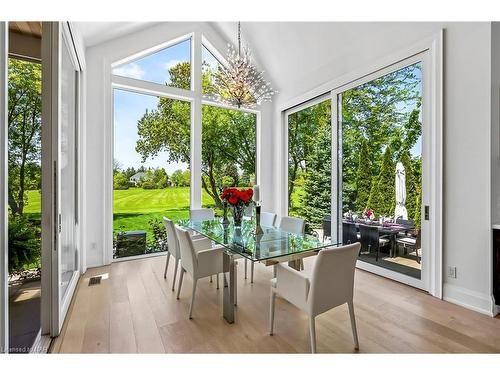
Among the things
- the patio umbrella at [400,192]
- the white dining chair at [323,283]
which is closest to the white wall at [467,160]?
the patio umbrella at [400,192]

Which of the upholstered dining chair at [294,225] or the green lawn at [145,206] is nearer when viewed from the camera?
the upholstered dining chair at [294,225]

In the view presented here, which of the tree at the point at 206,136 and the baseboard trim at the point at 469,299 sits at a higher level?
the tree at the point at 206,136

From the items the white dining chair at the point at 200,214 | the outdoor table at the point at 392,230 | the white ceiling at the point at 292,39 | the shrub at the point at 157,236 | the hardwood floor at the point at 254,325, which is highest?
the white ceiling at the point at 292,39

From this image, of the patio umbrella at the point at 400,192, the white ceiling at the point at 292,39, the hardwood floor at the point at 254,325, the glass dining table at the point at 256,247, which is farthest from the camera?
the white ceiling at the point at 292,39

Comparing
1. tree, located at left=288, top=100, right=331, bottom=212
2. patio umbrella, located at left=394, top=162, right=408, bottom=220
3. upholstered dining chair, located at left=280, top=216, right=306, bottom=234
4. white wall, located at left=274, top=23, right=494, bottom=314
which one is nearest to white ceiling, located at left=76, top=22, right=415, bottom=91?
tree, located at left=288, top=100, right=331, bottom=212

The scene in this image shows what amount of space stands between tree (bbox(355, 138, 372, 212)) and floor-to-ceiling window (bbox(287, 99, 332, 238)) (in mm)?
564

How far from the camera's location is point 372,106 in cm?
348

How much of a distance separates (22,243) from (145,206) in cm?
199

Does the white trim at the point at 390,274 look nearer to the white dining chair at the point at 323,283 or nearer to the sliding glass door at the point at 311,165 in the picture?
the sliding glass door at the point at 311,165

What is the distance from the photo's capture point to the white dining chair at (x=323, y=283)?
5.56ft

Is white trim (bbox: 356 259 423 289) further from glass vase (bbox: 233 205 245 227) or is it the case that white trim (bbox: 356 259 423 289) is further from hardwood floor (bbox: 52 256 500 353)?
glass vase (bbox: 233 205 245 227)

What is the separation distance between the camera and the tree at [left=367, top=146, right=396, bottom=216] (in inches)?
129
